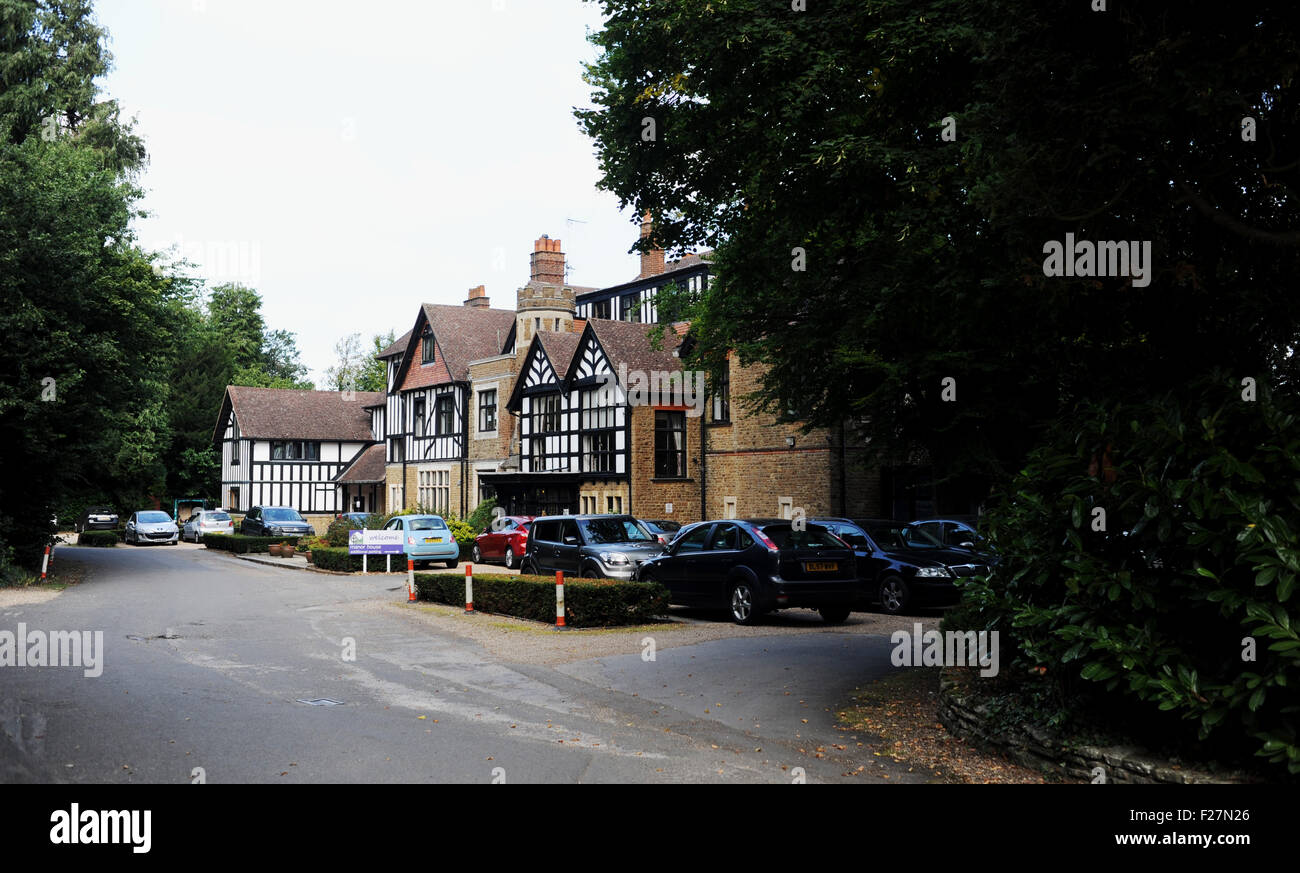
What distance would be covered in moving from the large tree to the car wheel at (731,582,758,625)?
3650 millimetres

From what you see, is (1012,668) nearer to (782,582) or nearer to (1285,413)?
(1285,413)

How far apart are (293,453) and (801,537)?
5268cm

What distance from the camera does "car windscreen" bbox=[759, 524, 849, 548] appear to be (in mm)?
16016

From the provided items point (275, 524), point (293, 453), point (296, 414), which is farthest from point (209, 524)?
point (296, 414)

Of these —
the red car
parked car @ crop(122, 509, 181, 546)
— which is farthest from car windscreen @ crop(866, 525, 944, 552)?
parked car @ crop(122, 509, 181, 546)

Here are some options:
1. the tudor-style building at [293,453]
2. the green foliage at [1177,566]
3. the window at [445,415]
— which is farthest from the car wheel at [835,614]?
the tudor-style building at [293,453]

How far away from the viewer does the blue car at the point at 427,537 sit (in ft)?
97.4

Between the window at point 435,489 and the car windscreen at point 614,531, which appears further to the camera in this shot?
the window at point 435,489

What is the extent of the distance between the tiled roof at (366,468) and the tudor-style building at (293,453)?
0.10 metres

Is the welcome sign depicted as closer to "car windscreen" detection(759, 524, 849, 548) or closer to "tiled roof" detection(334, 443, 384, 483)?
"car windscreen" detection(759, 524, 849, 548)

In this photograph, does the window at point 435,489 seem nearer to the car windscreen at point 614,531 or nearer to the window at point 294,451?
the window at point 294,451

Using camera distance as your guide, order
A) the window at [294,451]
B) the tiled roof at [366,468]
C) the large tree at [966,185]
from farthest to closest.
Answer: the window at [294,451]
the tiled roof at [366,468]
the large tree at [966,185]

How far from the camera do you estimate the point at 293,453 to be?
63094 millimetres
